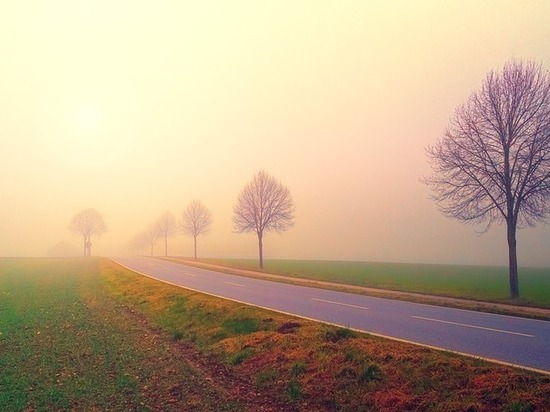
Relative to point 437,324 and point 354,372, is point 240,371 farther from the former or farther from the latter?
point 437,324

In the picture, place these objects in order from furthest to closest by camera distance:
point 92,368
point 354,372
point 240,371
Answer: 1. point 92,368
2. point 240,371
3. point 354,372

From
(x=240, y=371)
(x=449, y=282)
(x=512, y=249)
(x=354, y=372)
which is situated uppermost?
(x=512, y=249)

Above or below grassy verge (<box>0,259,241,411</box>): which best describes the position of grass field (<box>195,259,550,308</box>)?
below

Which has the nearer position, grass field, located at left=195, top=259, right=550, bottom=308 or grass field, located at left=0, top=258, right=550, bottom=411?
grass field, located at left=0, top=258, right=550, bottom=411

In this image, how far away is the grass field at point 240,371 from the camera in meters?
7.04

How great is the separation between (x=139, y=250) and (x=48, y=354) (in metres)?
154

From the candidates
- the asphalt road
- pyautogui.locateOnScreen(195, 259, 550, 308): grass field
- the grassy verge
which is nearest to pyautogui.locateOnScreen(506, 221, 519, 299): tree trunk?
pyautogui.locateOnScreen(195, 259, 550, 308): grass field

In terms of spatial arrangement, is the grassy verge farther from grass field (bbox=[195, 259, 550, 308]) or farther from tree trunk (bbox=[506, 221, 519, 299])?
tree trunk (bbox=[506, 221, 519, 299])

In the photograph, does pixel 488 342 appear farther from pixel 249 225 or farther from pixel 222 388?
pixel 249 225

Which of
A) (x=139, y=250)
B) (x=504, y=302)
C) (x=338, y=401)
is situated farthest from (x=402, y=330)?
(x=139, y=250)

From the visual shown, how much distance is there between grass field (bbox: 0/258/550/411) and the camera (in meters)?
7.04

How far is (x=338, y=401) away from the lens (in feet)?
23.9

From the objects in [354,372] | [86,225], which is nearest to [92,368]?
[354,372]

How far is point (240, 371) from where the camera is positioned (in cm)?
938
